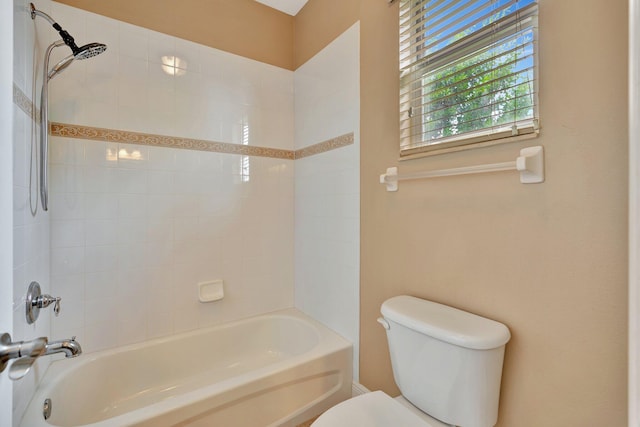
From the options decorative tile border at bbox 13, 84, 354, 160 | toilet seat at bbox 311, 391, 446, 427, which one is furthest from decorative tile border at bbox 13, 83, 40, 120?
toilet seat at bbox 311, 391, 446, 427

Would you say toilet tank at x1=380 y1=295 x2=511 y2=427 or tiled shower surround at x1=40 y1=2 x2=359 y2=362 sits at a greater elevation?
tiled shower surround at x1=40 y1=2 x2=359 y2=362

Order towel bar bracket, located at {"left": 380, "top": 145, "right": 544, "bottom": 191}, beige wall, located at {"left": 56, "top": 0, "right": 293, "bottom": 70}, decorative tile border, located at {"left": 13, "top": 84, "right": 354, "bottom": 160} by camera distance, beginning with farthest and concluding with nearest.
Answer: beige wall, located at {"left": 56, "top": 0, "right": 293, "bottom": 70} < decorative tile border, located at {"left": 13, "top": 84, "right": 354, "bottom": 160} < towel bar bracket, located at {"left": 380, "top": 145, "right": 544, "bottom": 191}

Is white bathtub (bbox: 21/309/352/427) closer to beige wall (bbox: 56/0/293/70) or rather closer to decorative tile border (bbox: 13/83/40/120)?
decorative tile border (bbox: 13/83/40/120)

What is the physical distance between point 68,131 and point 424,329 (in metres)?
1.96

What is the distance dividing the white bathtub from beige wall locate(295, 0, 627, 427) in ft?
2.65

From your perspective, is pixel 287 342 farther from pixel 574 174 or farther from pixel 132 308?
pixel 574 174

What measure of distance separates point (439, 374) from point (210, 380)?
142 centimetres

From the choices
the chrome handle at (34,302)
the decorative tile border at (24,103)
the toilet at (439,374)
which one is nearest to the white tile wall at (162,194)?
the decorative tile border at (24,103)

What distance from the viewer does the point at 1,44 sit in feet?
1.59

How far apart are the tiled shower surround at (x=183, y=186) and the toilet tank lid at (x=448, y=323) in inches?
22.0

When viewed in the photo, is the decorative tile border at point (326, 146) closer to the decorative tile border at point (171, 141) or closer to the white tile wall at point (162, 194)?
the decorative tile border at point (171, 141)

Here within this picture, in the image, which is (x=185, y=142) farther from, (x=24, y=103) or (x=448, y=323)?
(x=448, y=323)

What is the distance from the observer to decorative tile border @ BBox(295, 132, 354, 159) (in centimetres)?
180

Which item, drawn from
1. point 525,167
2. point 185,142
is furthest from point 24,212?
point 525,167
